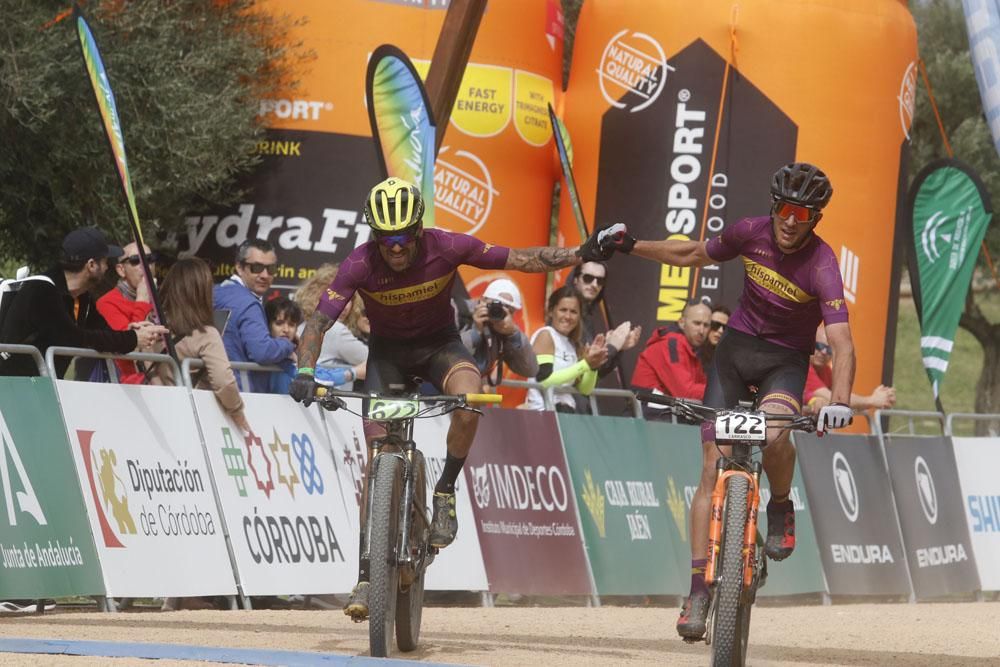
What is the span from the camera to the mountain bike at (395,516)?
27.2 ft

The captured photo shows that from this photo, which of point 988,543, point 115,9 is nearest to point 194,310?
point 115,9

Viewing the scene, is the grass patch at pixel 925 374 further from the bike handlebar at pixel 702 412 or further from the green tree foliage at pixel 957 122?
the bike handlebar at pixel 702 412

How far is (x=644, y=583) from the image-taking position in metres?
13.9

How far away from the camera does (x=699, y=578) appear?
27.5ft

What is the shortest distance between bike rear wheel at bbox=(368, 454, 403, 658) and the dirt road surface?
372mm

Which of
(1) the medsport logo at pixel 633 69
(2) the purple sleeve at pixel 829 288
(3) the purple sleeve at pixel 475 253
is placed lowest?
(2) the purple sleeve at pixel 829 288

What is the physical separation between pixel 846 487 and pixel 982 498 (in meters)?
2.71

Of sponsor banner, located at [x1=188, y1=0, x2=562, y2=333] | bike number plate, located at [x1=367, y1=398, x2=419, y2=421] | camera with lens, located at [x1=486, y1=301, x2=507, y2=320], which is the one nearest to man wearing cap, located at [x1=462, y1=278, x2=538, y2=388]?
camera with lens, located at [x1=486, y1=301, x2=507, y2=320]

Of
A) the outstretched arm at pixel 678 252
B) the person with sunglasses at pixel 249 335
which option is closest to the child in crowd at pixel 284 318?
the person with sunglasses at pixel 249 335

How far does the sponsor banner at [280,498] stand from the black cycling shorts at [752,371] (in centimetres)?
349

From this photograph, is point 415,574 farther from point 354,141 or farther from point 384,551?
point 354,141

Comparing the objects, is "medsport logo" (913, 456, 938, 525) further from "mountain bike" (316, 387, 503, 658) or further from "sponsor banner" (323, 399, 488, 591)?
"mountain bike" (316, 387, 503, 658)

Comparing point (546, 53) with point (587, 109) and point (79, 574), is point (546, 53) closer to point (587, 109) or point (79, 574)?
point (587, 109)

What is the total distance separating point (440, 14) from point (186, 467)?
8.29 meters
